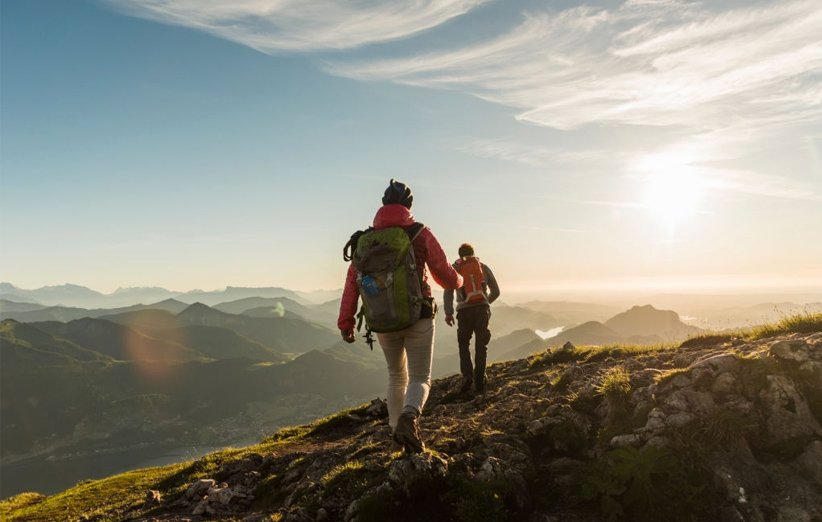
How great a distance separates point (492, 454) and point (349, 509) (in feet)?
7.27

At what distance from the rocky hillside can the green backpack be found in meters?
2.02

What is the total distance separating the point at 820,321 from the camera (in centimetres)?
967

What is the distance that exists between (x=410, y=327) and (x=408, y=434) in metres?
1.60

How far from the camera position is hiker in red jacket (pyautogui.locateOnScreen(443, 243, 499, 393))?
11.8m

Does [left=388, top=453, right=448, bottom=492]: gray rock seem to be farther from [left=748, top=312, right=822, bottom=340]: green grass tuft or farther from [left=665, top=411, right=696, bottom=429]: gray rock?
[left=748, top=312, right=822, bottom=340]: green grass tuft

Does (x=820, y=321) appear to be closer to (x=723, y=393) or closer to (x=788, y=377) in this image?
(x=788, y=377)

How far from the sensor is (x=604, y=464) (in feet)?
19.9

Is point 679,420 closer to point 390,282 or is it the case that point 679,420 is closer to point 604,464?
point 604,464

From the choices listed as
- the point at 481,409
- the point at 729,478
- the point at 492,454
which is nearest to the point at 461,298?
the point at 481,409

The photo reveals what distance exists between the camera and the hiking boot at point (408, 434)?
6625 millimetres

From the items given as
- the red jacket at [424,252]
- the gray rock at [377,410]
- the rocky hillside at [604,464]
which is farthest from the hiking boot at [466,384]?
the red jacket at [424,252]

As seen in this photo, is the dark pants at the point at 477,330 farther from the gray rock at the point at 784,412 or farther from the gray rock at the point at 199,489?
the gray rock at the point at 199,489

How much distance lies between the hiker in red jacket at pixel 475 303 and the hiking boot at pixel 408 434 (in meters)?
4.70

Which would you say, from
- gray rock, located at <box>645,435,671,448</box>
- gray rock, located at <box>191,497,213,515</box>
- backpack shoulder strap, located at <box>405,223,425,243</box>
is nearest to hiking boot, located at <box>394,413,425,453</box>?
backpack shoulder strap, located at <box>405,223,425,243</box>
